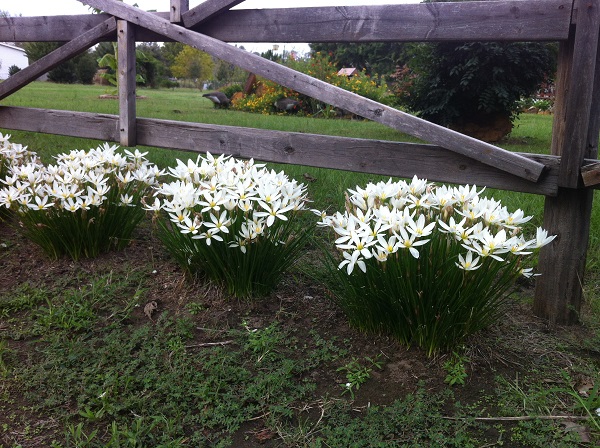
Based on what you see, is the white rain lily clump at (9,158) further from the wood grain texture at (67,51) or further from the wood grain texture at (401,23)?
the wood grain texture at (401,23)

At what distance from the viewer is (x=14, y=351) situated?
2.92 metres

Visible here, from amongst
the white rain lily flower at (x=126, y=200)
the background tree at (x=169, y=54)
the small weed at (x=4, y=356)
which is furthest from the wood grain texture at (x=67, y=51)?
the background tree at (x=169, y=54)

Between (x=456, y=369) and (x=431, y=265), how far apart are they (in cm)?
47

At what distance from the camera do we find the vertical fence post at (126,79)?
170 inches

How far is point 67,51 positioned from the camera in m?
4.57

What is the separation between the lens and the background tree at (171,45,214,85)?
3856cm

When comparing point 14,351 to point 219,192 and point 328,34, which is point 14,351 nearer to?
point 219,192

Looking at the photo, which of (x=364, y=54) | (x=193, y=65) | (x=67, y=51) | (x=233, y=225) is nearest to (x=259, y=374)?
(x=233, y=225)

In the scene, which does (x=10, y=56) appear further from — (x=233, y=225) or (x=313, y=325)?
(x=313, y=325)

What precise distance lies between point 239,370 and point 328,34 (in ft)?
6.63

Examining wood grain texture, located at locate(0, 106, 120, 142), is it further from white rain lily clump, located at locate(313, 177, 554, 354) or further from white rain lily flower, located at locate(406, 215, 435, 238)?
white rain lily flower, located at locate(406, 215, 435, 238)

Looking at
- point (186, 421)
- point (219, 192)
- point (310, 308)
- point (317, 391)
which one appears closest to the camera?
point (186, 421)

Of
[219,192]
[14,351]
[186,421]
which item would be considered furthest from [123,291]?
[186,421]

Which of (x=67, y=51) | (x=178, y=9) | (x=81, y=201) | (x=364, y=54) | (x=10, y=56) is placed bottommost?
(x=81, y=201)
